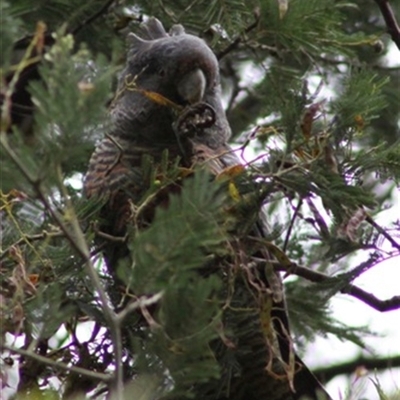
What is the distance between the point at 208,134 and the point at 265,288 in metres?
0.96

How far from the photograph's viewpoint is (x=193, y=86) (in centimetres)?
348

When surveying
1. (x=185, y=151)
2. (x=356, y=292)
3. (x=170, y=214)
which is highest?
(x=170, y=214)

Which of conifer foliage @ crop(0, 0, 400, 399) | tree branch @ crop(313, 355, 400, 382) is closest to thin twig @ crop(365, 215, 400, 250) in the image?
conifer foliage @ crop(0, 0, 400, 399)

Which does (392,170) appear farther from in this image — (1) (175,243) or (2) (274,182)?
(1) (175,243)

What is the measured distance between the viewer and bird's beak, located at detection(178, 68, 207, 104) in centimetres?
348

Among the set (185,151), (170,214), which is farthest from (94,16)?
(170,214)

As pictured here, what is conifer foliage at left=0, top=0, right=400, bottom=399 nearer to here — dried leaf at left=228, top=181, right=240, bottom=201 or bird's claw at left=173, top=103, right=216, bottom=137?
dried leaf at left=228, top=181, right=240, bottom=201

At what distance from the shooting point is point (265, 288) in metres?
2.80

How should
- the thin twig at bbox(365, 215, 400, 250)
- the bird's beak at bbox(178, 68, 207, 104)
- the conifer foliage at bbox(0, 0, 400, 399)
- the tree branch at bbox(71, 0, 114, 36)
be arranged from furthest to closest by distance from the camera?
the tree branch at bbox(71, 0, 114, 36) → the bird's beak at bbox(178, 68, 207, 104) → the thin twig at bbox(365, 215, 400, 250) → the conifer foliage at bbox(0, 0, 400, 399)

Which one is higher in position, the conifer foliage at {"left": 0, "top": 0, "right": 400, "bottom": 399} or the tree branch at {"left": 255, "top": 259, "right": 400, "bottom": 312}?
the conifer foliage at {"left": 0, "top": 0, "right": 400, "bottom": 399}

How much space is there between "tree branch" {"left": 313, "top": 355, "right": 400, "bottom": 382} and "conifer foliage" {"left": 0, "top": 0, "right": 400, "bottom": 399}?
0.06ft

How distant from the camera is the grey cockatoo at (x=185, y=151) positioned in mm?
3150

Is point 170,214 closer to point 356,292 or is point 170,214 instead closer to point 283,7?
point 356,292

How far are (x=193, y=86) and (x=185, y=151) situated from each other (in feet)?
0.86
